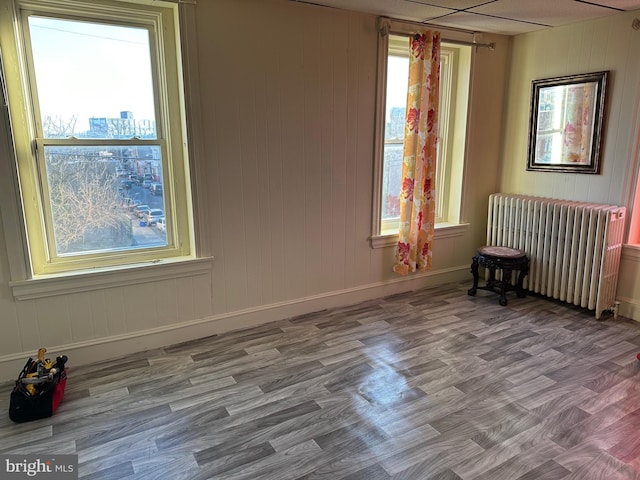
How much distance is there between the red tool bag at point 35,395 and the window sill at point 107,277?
47 cm

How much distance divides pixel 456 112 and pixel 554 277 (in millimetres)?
1691

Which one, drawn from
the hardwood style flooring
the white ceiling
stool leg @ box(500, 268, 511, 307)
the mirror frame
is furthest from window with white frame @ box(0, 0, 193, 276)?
the mirror frame

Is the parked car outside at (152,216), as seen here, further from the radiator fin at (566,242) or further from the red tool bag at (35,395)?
the radiator fin at (566,242)

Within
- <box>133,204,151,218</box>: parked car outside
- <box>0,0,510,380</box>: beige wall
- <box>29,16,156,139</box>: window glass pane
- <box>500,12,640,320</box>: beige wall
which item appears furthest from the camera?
<box>500,12,640,320</box>: beige wall

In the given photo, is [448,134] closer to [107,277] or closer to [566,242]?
[566,242]

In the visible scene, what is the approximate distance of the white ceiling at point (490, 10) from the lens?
3.02 meters

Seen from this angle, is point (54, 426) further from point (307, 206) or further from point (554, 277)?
point (554, 277)

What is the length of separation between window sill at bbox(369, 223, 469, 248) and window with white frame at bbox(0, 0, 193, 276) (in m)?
1.58

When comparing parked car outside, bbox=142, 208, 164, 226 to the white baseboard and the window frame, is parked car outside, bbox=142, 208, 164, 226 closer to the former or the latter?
the white baseboard

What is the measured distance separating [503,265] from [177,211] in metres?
2.62

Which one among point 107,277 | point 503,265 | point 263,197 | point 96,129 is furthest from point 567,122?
point 107,277

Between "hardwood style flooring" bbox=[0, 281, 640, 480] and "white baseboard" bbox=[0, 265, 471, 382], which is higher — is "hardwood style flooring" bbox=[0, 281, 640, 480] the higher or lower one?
the lower one

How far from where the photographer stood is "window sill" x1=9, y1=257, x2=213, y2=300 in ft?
8.66

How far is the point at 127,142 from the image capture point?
2.85 meters
